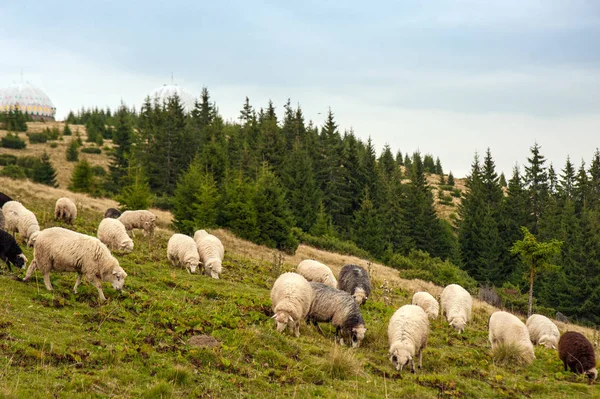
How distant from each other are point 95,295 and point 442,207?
318 ft

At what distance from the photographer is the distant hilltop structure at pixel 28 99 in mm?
169875

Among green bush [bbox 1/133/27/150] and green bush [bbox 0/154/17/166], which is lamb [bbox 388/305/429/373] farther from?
green bush [bbox 1/133/27/150]

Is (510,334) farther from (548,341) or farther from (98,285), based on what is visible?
(98,285)

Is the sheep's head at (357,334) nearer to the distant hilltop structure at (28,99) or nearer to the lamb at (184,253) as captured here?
the lamb at (184,253)

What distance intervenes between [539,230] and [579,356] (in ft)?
206

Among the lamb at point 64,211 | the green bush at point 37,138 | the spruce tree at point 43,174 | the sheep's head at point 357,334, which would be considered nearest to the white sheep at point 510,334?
the sheep's head at point 357,334

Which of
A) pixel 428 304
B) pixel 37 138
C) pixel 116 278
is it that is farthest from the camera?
pixel 37 138

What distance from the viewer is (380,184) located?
73000 mm

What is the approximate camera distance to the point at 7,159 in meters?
69.9

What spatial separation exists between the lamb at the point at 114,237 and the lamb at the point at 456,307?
12.8 m

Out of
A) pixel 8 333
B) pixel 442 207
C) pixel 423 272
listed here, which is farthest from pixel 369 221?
pixel 8 333

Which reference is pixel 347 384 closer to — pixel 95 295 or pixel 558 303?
pixel 95 295

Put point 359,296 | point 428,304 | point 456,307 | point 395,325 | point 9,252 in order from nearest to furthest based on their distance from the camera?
point 395,325 < point 9,252 < point 359,296 < point 456,307 < point 428,304

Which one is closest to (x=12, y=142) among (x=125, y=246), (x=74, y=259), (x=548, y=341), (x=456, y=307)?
(x=125, y=246)
